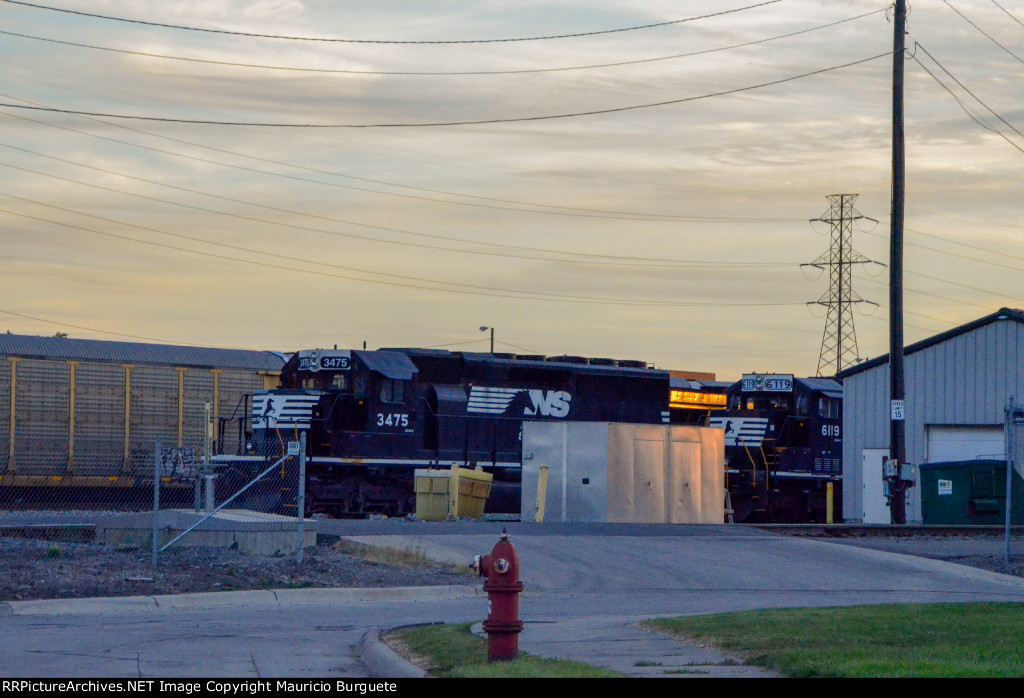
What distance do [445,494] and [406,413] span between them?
4848 millimetres

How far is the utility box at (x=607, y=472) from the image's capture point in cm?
2758

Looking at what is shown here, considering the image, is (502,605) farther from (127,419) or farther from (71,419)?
(127,419)

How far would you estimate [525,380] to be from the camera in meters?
34.0

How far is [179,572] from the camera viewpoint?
667 inches

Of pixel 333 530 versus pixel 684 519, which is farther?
pixel 684 519

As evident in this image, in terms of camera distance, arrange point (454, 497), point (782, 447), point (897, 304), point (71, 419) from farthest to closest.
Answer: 1. point (782, 447)
2. point (71, 419)
3. point (897, 304)
4. point (454, 497)

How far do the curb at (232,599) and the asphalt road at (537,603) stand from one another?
0.02 meters

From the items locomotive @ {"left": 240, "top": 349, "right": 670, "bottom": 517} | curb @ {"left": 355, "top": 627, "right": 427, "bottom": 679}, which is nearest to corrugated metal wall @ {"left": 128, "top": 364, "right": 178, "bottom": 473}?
locomotive @ {"left": 240, "top": 349, "right": 670, "bottom": 517}

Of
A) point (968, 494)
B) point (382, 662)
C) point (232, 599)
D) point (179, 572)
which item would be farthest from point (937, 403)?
point (382, 662)

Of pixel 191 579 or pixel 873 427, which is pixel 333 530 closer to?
pixel 191 579

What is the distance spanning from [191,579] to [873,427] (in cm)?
2235
